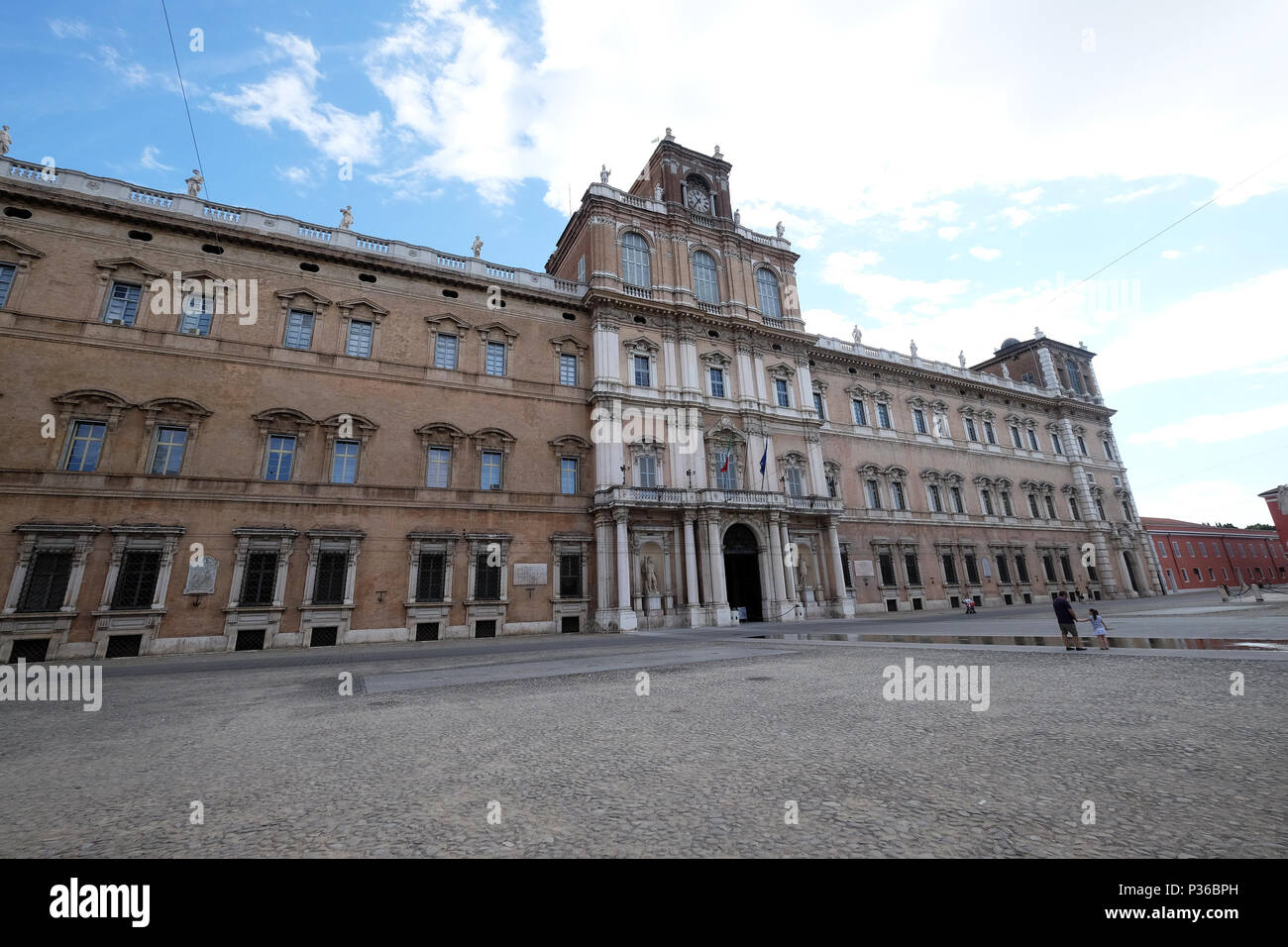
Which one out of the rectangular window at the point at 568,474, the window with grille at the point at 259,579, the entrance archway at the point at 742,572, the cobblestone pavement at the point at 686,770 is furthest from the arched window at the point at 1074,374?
the window with grille at the point at 259,579

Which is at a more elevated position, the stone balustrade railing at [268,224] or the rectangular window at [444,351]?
the stone balustrade railing at [268,224]

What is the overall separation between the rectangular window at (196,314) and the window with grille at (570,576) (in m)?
16.3

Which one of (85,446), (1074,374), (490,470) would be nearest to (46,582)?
(85,446)

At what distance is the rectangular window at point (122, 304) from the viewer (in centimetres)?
1939

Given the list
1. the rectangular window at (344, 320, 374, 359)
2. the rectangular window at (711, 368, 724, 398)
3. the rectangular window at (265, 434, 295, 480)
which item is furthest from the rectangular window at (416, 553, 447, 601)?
the rectangular window at (711, 368, 724, 398)

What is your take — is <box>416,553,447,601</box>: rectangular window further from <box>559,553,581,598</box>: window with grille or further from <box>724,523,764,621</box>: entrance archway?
<box>724,523,764,621</box>: entrance archway

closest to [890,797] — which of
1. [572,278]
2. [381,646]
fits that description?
[381,646]

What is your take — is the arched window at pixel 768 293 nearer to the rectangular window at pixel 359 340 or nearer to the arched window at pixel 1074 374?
the rectangular window at pixel 359 340

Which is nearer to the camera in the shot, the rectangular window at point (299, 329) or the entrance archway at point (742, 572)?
the rectangular window at point (299, 329)

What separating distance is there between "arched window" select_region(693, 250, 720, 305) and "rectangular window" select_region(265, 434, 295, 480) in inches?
824

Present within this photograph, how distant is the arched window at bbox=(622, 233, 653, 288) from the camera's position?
94.3 ft
